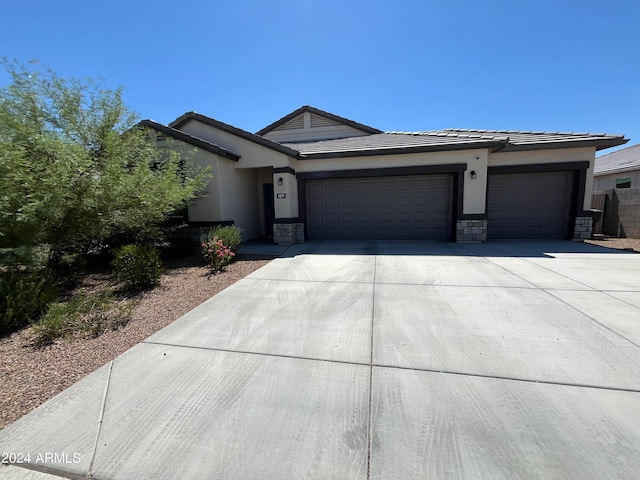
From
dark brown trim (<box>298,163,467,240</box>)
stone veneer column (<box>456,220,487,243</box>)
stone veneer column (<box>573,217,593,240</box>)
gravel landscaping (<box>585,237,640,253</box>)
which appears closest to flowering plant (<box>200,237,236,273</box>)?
dark brown trim (<box>298,163,467,240</box>)

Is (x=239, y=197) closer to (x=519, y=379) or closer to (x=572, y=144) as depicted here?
(x=519, y=379)

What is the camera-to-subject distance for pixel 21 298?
3.99 m

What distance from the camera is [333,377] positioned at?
265 centimetres

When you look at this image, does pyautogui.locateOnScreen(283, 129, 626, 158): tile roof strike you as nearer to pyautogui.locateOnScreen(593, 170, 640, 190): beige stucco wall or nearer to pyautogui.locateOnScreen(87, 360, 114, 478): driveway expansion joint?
pyautogui.locateOnScreen(593, 170, 640, 190): beige stucco wall

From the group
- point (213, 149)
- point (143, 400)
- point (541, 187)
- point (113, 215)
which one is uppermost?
point (213, 149)

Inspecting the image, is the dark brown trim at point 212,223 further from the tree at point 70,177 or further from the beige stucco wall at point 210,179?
the tree at point 70,177

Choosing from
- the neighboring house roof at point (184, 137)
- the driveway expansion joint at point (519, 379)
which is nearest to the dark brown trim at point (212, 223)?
the neighboring house roof at point (184, 137)

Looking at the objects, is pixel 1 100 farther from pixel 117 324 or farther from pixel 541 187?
pixel 541 187

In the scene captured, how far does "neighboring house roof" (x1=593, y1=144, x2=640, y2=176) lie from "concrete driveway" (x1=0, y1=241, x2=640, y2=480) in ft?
49.6

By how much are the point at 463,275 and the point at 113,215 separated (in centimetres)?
758

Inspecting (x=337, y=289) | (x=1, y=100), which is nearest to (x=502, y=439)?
(x=337, y=289)

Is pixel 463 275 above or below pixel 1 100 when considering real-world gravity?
below

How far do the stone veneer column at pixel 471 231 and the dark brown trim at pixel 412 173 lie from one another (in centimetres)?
21

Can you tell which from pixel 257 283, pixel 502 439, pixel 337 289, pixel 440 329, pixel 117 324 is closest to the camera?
pixel 502 439
